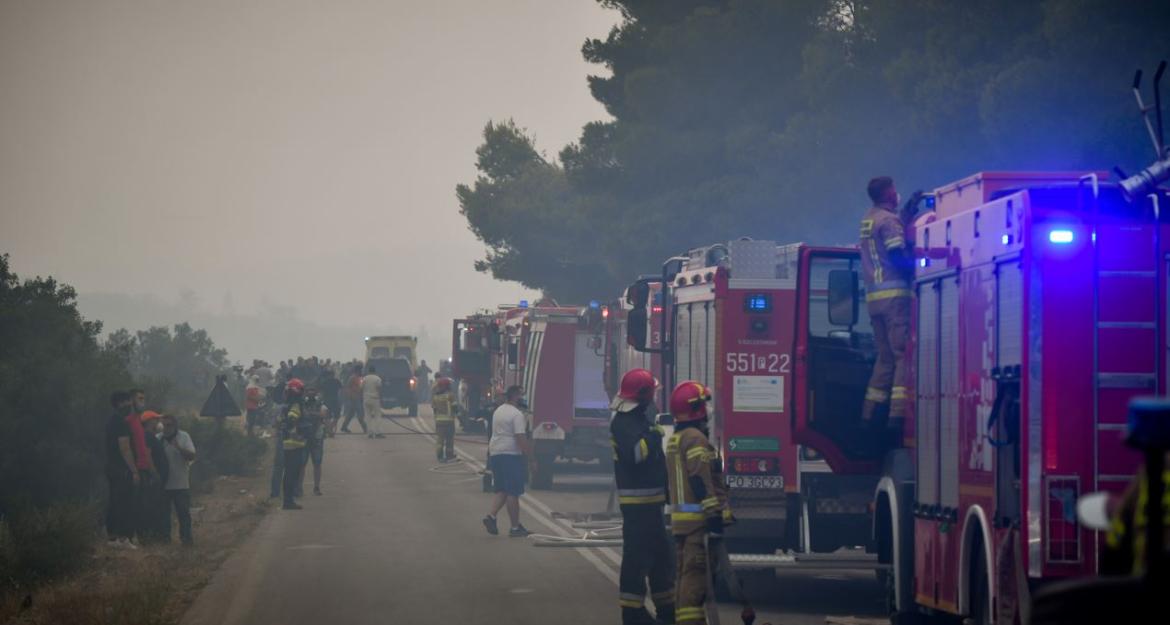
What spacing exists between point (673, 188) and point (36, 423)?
20.2 m

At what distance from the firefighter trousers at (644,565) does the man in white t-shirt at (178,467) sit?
9.21 m

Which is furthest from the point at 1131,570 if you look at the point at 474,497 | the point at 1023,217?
the point at 474,497

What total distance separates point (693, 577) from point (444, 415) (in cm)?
2234

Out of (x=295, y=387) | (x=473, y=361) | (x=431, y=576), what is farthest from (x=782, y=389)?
(x=473, y=361)

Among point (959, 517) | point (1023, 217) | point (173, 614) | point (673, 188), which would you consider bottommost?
point (173, 614)

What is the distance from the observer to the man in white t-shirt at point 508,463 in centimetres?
1977

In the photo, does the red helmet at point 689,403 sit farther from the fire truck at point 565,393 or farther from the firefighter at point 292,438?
the fire truck at point 565,393

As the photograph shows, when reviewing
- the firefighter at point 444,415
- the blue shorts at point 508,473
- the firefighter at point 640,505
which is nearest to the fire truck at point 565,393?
the firefighter at point 444,415

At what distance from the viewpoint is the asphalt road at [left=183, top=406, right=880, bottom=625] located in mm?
13438

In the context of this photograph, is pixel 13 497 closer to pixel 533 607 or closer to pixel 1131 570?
pixel 533 607

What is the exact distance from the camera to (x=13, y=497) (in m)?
22.4

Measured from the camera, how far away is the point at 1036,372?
26.5 feet

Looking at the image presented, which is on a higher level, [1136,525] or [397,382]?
[397,382]

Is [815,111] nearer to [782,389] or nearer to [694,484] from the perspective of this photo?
[782,389]
